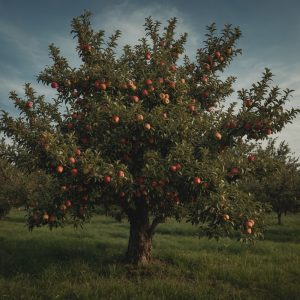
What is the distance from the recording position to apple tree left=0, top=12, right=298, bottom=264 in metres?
8.76

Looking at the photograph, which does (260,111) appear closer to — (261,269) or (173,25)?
(173,25)

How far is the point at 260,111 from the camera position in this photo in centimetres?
1007

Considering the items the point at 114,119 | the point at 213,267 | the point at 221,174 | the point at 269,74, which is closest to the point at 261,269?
A: the point at 213,267

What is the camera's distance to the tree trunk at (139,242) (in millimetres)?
11719

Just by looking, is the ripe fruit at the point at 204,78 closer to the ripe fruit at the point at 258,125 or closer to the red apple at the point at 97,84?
the ripe fruit at the point at 258,125

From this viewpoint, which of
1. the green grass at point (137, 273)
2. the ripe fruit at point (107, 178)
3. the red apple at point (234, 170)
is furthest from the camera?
the red apple at point (234, 170)

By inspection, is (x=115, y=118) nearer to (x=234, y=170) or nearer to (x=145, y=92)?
(x=145, y=92)

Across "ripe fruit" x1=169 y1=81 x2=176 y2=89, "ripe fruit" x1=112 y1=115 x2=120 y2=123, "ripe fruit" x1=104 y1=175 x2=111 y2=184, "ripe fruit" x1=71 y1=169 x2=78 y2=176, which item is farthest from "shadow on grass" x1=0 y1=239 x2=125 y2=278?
"ripe fruit" x1=169 y1=81 x2=176 y2=89

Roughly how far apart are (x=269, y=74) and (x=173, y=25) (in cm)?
409

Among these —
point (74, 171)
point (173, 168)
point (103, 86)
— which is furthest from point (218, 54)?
point (74, 171)

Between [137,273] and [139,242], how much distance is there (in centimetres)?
135

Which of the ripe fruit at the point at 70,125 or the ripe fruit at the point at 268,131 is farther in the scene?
the ripe fruit at the point at 70,125

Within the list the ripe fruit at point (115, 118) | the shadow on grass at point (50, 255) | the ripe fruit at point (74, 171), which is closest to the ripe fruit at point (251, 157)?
the ripe fruit at point (115, 118)

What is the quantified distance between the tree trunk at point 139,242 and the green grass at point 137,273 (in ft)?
1.45
